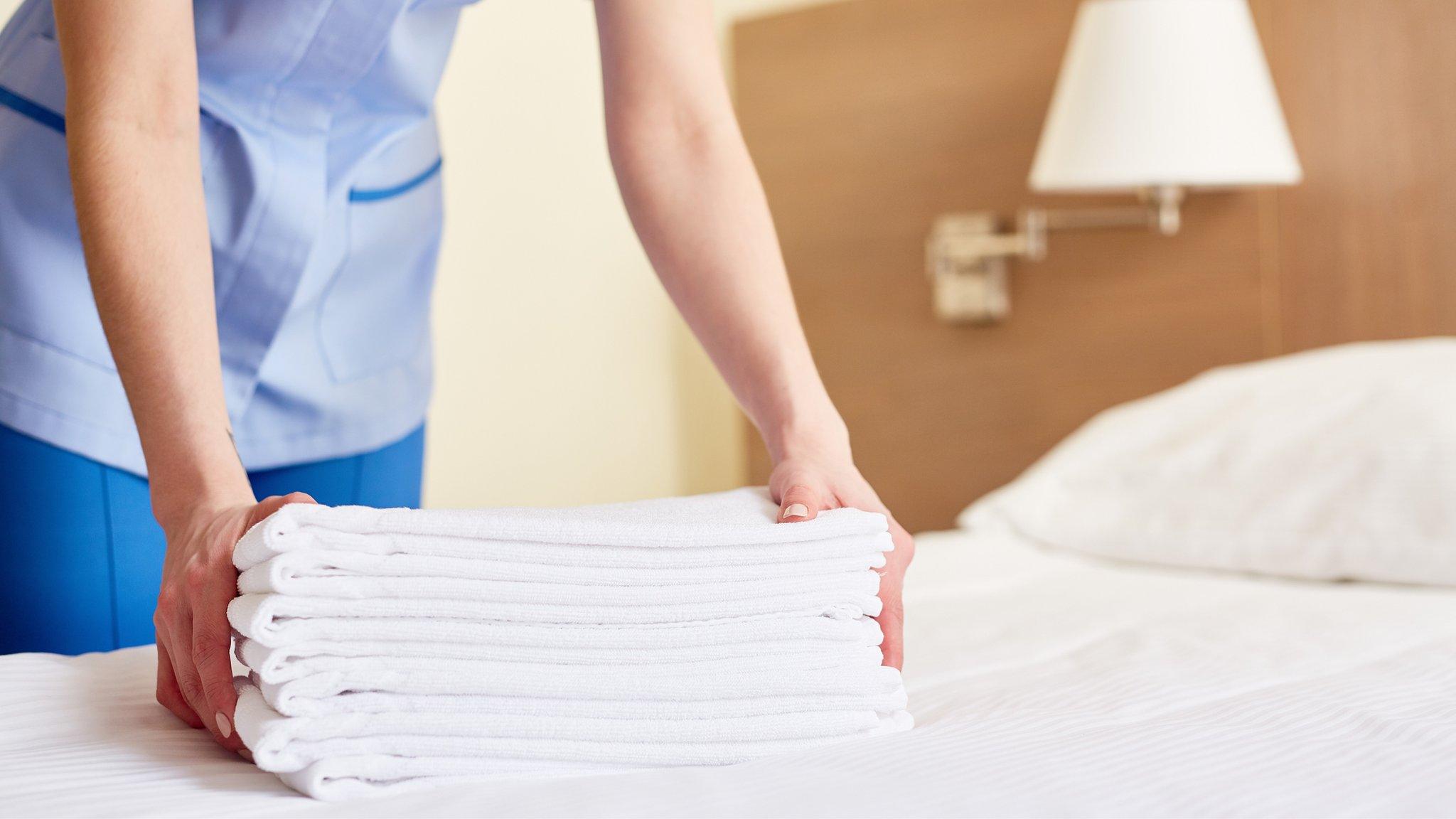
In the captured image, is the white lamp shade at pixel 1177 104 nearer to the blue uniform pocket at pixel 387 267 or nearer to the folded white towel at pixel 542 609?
the blue uniform pocket at pixel 387 267

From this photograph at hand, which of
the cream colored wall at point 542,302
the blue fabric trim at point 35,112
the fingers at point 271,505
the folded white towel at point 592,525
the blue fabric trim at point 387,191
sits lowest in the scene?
the cream colored wall at point 542,302

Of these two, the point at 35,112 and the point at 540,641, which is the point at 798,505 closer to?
the point at 540,641

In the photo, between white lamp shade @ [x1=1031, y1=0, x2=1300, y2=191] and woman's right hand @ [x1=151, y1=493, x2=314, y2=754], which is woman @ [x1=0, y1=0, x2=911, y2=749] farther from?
white lamp shade @ [x1=1031, y1=0, x2=1300, y2=191]

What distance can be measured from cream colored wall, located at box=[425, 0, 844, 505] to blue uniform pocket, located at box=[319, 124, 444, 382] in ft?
3.57

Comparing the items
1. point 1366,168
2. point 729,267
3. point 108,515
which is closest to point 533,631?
point 729,267

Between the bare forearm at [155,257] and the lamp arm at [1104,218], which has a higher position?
the bare forearm at [155,257]

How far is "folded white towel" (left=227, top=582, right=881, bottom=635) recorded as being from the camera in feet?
1.79

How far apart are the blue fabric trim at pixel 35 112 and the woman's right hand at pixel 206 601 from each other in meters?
0.43

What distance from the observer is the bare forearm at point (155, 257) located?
2.09 feet

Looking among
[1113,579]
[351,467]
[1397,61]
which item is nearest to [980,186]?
[1397,61]

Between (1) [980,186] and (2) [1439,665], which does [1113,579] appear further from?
(1) [980,186]

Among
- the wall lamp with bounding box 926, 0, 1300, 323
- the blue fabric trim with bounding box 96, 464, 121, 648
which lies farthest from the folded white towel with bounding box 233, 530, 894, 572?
the wall lamp with bounding box 926, 0, 1300, 323

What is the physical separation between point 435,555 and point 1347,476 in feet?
3.57

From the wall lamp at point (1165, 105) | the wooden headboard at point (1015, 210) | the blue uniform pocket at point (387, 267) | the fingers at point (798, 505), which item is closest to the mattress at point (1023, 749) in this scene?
the fingers at point (798, 505)
